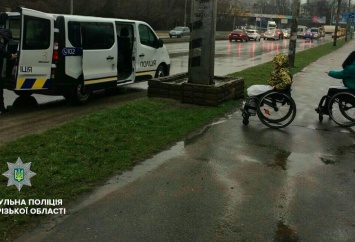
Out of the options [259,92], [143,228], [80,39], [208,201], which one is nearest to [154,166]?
[208,201]

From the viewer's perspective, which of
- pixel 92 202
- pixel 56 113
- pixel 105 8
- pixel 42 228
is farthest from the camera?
pixel 105 8

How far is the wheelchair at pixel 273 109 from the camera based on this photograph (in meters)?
7.88

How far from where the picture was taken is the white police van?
847 centimetres

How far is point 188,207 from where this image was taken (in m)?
4.31

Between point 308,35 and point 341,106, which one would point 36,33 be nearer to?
point 341,106

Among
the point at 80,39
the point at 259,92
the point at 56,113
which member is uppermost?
the point at 80,39

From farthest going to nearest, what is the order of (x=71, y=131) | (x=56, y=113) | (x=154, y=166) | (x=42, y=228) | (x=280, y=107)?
1. (x=56, y=113)
2. (x=280, y=107)
3. (x=71, y=131)
4. (x=154, y=166)
5. (x=42, y=228)

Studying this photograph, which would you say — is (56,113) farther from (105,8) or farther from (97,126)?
(105,8)

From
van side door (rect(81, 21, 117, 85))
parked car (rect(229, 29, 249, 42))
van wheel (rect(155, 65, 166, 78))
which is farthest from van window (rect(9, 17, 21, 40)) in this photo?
parked car (rect(229, 29, 249, 42))

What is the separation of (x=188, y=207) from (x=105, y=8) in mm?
59113

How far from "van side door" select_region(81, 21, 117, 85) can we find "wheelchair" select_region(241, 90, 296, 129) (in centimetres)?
380

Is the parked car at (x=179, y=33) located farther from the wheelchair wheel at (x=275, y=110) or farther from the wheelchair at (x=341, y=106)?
the wheelchair wheel at (x=275, y=110)

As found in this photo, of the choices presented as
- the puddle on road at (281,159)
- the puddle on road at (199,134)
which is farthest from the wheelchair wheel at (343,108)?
the puddle on road at (281,159)

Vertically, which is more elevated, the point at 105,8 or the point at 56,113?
the point at 105,8
